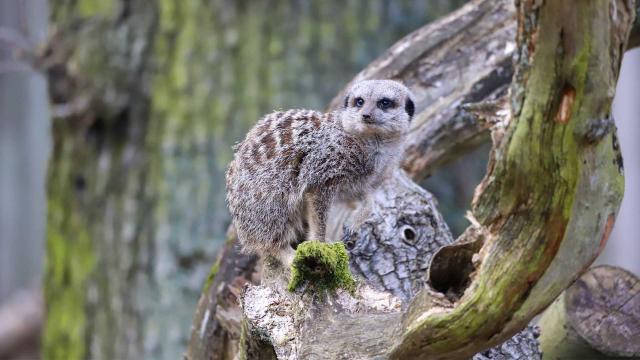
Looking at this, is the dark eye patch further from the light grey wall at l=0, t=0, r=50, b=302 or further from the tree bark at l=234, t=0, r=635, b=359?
the light grey wall at l=0, t=0, r=50, b=302

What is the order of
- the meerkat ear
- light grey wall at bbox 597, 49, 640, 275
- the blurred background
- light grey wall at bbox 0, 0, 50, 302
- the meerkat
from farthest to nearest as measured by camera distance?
light grey wall at bbox 0, 0, 50, 302 → light grey wall at bbox 597, 49, 640, 275 → the blurred background → the meerkat ear → the meerkat

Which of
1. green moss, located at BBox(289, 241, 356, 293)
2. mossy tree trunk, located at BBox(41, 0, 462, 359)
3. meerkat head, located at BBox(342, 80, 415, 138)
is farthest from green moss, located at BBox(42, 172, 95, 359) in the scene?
green moss, located at BBox(289, 241, 356, 293)

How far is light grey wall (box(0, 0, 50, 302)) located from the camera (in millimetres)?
9281

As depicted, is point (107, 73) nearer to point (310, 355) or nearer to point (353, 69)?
point (353, 69)

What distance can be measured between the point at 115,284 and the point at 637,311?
112 inches

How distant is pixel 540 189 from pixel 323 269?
76cm

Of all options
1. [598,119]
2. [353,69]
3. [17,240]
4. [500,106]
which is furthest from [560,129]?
[17,240]

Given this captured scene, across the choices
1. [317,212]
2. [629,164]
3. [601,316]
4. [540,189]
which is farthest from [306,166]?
[629,164]

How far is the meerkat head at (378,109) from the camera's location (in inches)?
134

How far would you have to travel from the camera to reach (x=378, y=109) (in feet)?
11.2

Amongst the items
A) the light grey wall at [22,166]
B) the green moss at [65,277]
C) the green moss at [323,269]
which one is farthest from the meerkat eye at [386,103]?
the light grey wall at [22,166]

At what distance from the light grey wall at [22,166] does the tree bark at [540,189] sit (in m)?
7.67

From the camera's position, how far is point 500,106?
81.6 inches

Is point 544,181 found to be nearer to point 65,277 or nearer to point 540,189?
point 540,189
